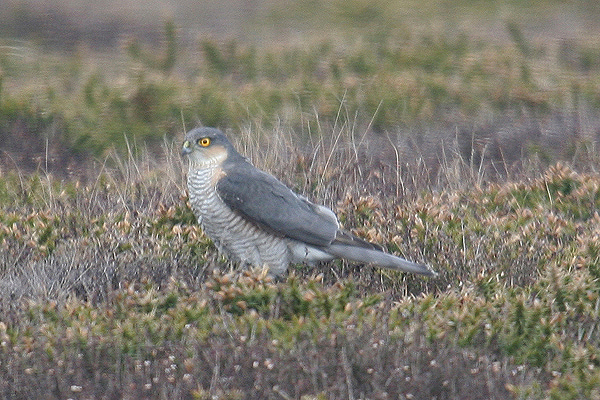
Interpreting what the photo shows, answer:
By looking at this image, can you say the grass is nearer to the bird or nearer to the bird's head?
the bird

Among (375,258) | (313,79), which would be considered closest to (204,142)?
(375,258)

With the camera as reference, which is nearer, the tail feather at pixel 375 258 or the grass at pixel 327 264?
the grass at pixel 327 264

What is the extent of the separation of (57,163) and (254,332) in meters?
5.46

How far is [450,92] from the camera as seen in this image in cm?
1078

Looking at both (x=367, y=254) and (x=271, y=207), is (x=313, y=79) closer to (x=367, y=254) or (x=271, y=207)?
(x=271, y=207)

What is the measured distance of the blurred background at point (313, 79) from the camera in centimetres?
932

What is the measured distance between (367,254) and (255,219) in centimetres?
64

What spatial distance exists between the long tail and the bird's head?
2.67 ft

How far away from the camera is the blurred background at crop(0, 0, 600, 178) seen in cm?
932

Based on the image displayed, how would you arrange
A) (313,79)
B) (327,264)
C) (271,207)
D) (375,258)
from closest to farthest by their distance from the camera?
(375,258)
(271,207)
(327,264)
(313,79)

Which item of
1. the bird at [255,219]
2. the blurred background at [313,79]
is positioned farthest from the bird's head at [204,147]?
the blurred background at [313,79]

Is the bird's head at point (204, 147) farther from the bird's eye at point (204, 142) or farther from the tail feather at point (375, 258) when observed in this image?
the tail feather at point (375, 258)

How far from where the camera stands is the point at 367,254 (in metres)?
5.36

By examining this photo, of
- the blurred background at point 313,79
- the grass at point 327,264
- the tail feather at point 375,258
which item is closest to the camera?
the grass at point 327,264
